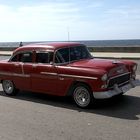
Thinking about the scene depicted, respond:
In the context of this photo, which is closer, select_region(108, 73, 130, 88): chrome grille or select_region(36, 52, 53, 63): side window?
select_region(108, 73, 130, 88): chrome grille

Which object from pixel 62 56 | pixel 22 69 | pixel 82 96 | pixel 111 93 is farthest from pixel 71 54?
pixel 111 93

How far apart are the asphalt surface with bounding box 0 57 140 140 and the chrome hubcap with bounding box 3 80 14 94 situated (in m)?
0.56

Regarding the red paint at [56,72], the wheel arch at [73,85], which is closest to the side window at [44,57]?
the red paint at [56,72]

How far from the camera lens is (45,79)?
992 cm

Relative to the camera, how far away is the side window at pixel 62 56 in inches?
385

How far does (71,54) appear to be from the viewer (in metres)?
10.1

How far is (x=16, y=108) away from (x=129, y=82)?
301 cm

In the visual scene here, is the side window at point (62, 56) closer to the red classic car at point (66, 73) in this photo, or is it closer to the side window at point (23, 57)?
the red classic car at point (66, 73)

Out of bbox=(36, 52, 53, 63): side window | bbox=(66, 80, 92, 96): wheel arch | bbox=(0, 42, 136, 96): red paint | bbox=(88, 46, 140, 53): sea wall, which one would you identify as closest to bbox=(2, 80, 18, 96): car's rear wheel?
bbox=(0, 42, 136, 96): red paint

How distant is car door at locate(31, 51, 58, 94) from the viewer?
9.75 m

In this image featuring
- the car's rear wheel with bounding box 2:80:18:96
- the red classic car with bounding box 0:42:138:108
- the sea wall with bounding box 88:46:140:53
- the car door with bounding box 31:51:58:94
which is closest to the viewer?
the red classic car with bounding box 0:42:138:108

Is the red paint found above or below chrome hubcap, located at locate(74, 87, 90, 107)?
above

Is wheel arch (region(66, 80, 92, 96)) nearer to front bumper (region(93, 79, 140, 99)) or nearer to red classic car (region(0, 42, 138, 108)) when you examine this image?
red classic car (region(0, 42, 138, 108))

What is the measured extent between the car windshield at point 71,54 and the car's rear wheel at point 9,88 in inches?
82.2
